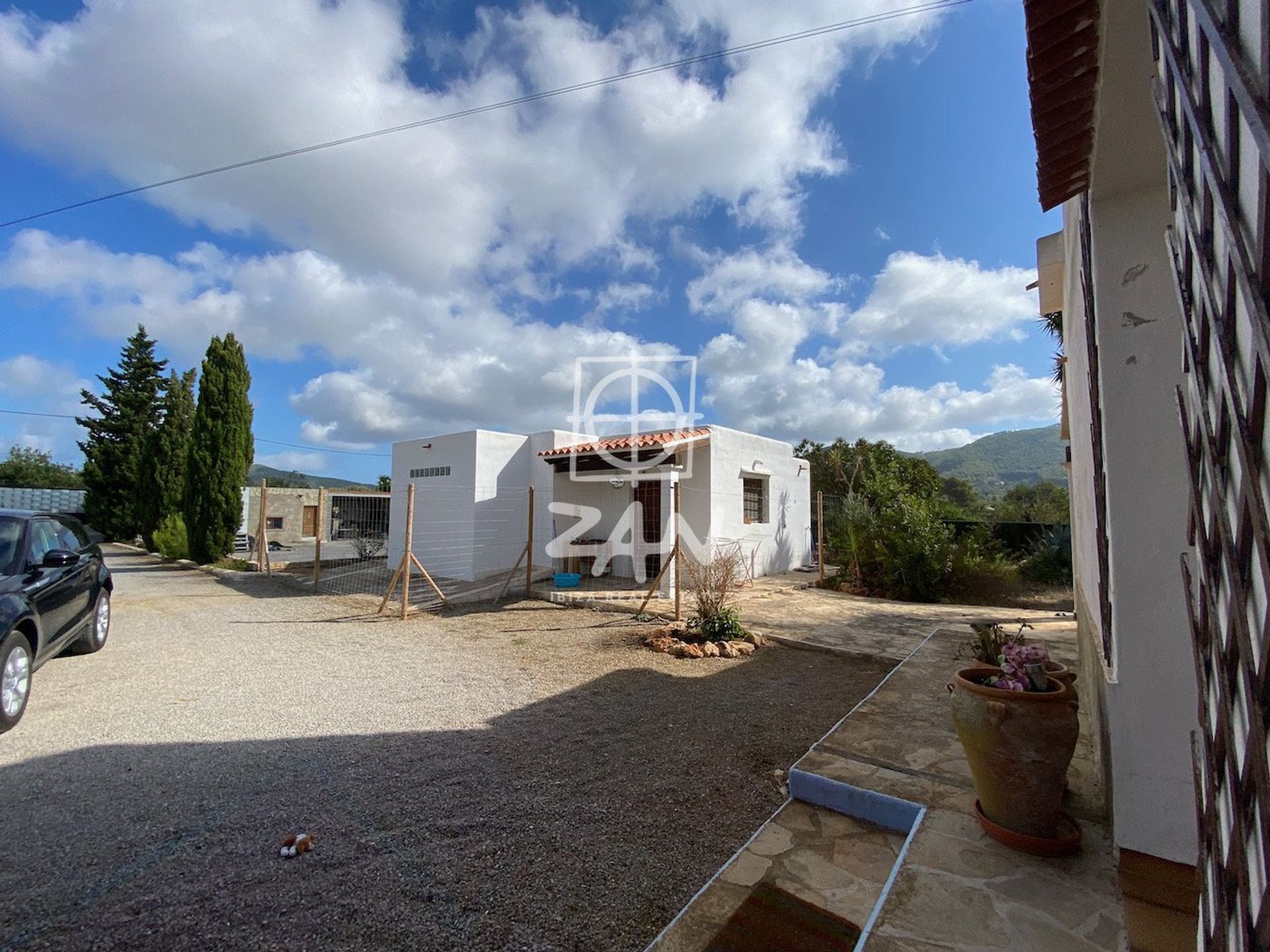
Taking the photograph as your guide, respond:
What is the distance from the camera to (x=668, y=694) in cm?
521

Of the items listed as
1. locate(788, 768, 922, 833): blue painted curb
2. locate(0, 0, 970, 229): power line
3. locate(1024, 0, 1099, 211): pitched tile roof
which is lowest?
locate(788, 768, 922, 833): blue painted curb

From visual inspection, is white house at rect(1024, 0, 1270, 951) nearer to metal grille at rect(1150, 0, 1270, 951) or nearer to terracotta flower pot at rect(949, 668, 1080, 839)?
metal grille at rect(1150, 0, 1270, 951)

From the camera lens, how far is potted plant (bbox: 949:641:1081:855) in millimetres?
2352

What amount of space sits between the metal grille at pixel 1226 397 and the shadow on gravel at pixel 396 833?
6.79ft

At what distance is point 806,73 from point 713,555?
7.33m

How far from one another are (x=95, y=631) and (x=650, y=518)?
8.24m

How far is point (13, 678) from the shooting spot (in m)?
4.07

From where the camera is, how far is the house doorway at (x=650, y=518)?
11.1 metres

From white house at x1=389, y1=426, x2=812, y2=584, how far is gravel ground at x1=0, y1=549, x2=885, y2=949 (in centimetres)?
460

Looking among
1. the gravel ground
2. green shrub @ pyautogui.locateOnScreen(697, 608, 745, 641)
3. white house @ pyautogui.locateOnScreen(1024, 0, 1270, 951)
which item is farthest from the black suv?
white house @ pyautogui.locateOnScreen(1024, 0, 1270, 951)

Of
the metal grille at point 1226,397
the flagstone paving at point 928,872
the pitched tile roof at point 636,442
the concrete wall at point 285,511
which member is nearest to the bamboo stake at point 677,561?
the pitched tile roof at point 636,442

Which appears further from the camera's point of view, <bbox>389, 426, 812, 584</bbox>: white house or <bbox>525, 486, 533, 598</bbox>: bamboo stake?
<bbox>389, 426, 812, 584</bbox>: white house

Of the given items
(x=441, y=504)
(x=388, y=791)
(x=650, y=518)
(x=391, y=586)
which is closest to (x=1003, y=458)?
(x=650, y=518)

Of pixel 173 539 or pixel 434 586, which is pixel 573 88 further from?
pixel 173 539
